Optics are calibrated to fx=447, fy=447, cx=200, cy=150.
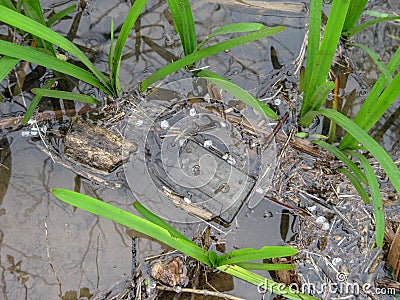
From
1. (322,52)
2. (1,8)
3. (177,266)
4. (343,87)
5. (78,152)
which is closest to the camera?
(1,8)

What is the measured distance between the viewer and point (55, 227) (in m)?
1.59

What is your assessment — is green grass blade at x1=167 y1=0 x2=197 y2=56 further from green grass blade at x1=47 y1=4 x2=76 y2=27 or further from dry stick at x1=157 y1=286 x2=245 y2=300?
dry stick at x1=157 y1=286 x2=245 y2=300

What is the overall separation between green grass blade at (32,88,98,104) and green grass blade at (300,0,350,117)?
2.53 feet

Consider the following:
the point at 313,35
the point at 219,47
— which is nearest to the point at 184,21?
the point at 219,47

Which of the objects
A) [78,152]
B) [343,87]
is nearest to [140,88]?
[78,152]

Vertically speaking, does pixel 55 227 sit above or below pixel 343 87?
below

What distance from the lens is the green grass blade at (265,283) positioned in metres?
1.45

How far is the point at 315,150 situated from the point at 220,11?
28.2 inches

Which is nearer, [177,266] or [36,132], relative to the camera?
[177,266]

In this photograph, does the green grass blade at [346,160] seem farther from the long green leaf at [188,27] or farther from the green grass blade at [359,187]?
the long green leaf at [188,27]

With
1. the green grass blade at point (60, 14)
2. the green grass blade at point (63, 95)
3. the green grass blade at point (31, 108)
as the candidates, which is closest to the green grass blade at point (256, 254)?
the green grass blade at point (63, 95)

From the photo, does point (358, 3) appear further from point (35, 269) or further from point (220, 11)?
point (35, 269)

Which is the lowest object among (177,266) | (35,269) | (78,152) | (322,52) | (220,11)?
(35,269)

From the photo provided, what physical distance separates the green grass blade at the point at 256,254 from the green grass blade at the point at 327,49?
1.81ft
